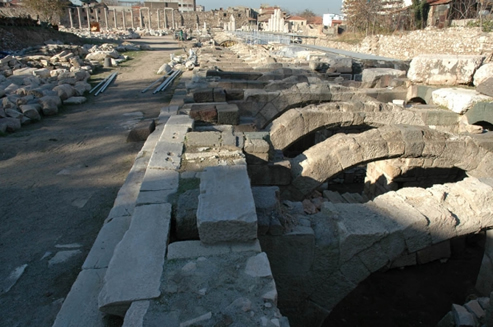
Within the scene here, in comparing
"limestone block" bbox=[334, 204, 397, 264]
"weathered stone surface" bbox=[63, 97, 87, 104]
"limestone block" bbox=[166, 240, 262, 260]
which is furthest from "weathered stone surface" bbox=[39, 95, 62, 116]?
"limestone block" bbox=[334, 204, 397, 264]

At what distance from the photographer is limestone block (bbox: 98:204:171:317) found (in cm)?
204

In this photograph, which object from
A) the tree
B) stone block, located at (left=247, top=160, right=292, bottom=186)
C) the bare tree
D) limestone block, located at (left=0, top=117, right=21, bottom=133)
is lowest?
stone block, located at (left=247, top=160, right=292, bottom=186)

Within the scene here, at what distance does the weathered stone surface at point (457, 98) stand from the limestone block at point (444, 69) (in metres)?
0.88

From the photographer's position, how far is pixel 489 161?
461cm

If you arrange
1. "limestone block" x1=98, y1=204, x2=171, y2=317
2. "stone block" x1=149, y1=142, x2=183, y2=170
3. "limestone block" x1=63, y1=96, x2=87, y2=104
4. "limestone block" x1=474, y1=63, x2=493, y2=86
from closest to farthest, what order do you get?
"limestone block" x1=98, y1=204, x2=171, y2=317
"stone block" x1=149, y1=142, x2=183, y2=170
"limestone block" x1=474, y1=63, x2=493, y2=86
"limestone block" x1=63, y1=96, x2=87, y2=104

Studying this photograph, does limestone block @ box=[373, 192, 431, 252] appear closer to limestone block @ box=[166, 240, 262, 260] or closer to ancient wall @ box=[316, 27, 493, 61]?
limestone block @ box=[166, 240, 262, 260]

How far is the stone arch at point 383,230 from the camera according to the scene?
3.11 m

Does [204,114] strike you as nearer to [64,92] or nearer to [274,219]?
[274,219]

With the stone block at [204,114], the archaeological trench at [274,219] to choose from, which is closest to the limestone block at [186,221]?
the archaeological trench at [274,219]

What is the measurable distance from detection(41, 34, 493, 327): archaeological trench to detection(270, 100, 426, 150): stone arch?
0.02 meters

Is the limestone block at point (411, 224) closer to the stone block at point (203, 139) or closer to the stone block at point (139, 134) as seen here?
the stone block at point (203, 139)

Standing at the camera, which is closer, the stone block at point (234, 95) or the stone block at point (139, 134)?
the stone block at point (139, 134)

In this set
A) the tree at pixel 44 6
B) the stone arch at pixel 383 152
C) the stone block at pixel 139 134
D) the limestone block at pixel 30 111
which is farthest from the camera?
the tree at pixel 44 6

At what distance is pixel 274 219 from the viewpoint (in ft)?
10.1
